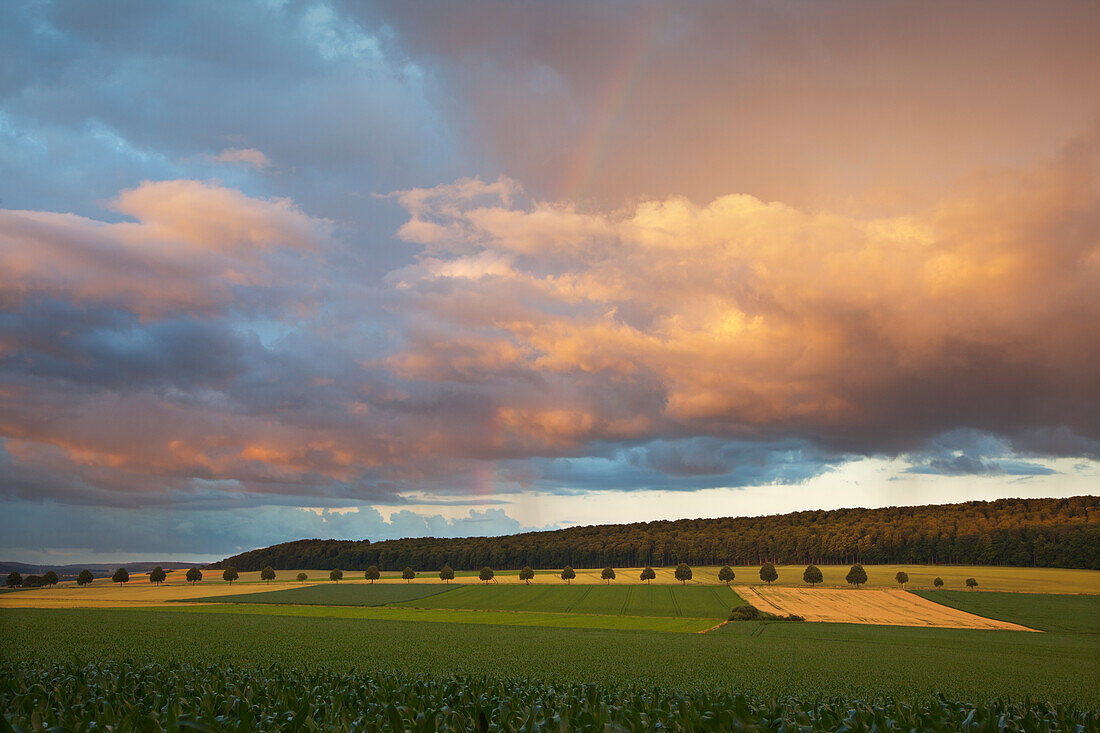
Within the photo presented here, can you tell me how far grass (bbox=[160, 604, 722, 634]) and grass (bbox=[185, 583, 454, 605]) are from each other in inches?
277

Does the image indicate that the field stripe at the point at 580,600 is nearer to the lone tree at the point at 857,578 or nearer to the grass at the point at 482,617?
the grass at the point at 482,617

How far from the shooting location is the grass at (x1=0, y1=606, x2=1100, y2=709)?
114 feet

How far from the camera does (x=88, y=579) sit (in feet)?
523

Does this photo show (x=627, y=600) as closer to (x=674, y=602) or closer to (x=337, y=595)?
(x=674, y=602)

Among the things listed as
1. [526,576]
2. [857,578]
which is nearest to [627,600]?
[526,576]

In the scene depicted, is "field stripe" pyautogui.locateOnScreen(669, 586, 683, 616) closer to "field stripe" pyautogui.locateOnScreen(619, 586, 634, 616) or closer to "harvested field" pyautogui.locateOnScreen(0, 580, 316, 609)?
"field stripe" pyautogui.locateOnScreen(619, 586, 634, 616)

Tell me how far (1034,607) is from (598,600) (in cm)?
6635

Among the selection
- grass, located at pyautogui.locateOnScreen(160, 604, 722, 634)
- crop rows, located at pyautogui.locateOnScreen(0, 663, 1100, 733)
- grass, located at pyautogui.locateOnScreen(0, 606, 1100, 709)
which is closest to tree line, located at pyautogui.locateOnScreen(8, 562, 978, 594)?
grass, located at pyautogui.locateOnScreen(160, 604, 722, 634)

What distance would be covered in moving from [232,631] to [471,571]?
14851 cm

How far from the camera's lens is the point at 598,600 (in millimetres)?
112562

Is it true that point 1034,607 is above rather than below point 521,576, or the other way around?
above

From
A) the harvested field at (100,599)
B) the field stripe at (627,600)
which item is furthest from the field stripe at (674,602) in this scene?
the harvested field at (100,599)

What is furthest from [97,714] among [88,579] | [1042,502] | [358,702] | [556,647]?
[1042,502]

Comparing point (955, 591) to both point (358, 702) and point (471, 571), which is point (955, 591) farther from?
point (358, 702)
